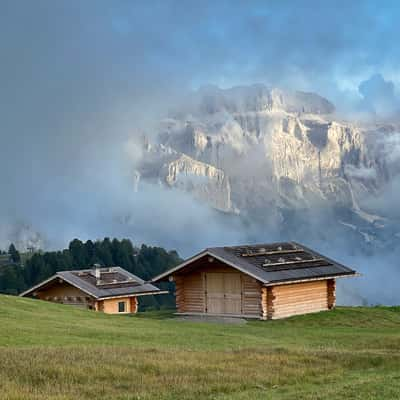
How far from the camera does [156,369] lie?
19891 millimetres

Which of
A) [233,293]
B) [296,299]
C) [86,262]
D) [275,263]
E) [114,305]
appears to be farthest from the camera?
[86,262]

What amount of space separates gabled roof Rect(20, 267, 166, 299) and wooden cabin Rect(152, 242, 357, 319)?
9.97 metres

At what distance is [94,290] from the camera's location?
5628 cm

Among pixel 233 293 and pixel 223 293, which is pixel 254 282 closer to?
pixel 233 293

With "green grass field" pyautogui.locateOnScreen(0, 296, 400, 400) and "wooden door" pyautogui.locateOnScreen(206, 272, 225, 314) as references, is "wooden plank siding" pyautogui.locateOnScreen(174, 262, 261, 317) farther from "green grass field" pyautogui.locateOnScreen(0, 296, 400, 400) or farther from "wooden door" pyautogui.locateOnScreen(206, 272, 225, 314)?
"green grass field" pyautogui.locateOnScreen(0, 296, 400, 400)

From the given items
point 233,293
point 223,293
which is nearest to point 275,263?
point 233,293

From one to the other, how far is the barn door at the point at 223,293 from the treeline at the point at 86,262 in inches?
2439

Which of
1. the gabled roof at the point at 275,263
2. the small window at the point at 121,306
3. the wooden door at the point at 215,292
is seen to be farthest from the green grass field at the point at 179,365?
the small window at the point at 121,306

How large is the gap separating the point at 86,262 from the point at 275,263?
82221 mm

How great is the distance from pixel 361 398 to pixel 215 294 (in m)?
30.8

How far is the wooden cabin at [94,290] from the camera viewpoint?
56.3m

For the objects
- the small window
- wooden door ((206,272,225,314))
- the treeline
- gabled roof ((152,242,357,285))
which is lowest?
the small window

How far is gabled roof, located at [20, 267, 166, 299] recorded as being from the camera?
185 feet

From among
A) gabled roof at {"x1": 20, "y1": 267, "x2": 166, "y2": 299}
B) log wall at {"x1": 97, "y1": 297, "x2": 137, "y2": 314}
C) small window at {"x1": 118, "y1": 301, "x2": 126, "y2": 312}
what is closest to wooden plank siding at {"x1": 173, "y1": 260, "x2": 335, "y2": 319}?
gabled roof at {"x1": 20, "y1": 267, "x2": 166, "y2": 299}
